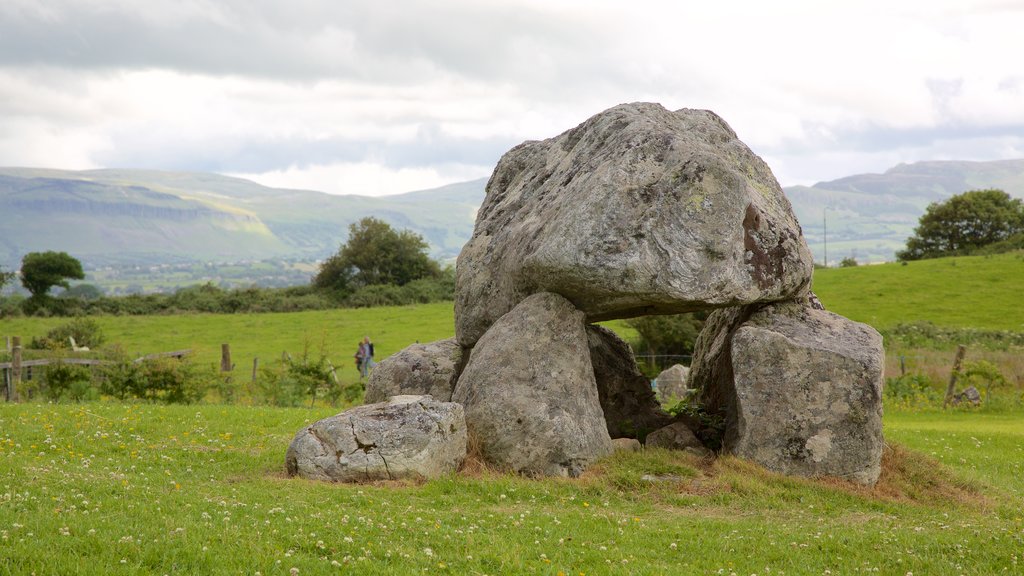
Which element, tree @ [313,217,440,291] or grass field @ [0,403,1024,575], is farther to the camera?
tree @ [313,217,440,291]

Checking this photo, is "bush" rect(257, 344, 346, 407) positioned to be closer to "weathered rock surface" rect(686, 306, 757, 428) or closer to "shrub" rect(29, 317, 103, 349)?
"weathered rock surface" rect(686, 306, 757, 428)

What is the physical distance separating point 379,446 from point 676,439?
21.2 feet

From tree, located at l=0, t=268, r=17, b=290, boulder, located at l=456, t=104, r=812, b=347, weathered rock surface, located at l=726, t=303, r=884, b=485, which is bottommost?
weathered rock surface, located at l=726, t=303, r=884, b=485

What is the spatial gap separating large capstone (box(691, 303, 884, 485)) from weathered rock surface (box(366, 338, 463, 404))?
6.33 metres

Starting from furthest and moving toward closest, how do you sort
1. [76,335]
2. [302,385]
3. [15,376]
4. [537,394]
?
[76,335], [302,385], [15,376], [537,394]

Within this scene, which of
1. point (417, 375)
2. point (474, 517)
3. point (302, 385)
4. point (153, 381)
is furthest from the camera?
point (302, 385)

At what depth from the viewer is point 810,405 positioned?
649 inches

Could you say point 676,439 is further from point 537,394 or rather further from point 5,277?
point 5,277

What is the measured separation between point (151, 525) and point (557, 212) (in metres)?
9.15

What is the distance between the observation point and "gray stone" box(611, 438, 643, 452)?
17.7m

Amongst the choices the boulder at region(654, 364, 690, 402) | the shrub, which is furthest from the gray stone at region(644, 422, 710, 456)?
the shrub

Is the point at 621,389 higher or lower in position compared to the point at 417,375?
lower

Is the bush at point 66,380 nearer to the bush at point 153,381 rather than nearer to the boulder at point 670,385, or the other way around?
the bush at point 153,381

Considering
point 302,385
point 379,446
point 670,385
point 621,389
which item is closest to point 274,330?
point 302,385
